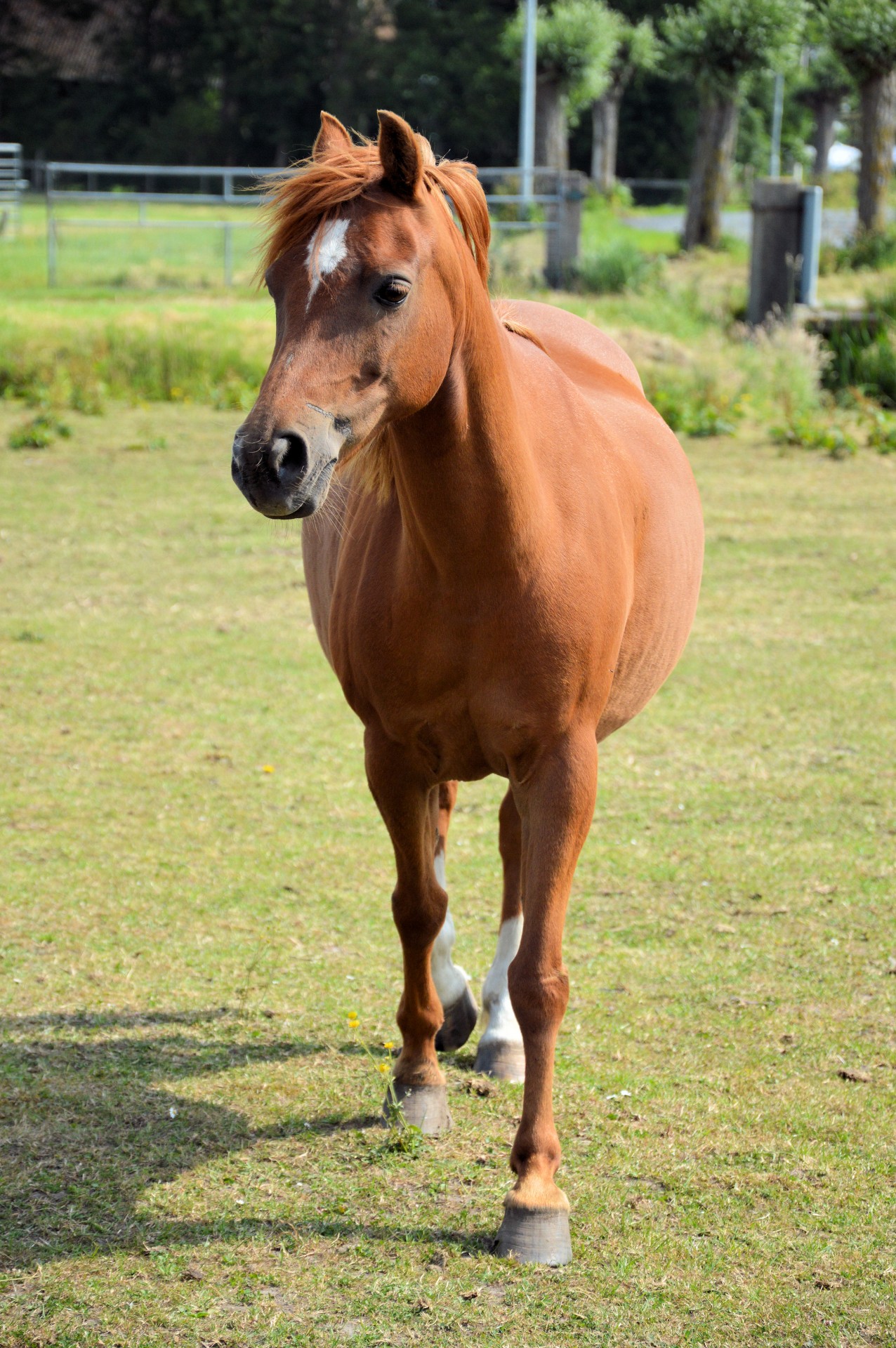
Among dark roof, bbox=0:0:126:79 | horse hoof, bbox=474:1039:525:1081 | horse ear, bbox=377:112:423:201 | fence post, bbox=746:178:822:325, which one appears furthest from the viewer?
dark roof, bbox=0:0:126:79

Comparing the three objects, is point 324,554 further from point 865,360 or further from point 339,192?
point 865,360

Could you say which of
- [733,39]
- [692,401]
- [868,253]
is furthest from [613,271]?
[733,39]

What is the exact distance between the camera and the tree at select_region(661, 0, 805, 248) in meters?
23.0

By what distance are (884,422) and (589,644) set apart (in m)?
10.8

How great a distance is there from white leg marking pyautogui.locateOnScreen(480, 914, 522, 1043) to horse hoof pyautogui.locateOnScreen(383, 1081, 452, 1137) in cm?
36

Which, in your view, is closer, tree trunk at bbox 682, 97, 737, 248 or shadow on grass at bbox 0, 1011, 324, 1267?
shadow on grass at bbox 0, 1011, 324, 1267

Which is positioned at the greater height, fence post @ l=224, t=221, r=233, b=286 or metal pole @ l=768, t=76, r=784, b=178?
metal pole @ l=768, t=76, r=784, b=178

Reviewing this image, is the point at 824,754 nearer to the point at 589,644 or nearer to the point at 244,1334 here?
the point at 589,644

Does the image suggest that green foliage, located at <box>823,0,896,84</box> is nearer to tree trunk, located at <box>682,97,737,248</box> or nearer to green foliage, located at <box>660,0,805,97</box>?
green foliage, located at <box>660,0,805,97</box>

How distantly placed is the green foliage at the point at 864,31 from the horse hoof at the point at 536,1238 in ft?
65.5

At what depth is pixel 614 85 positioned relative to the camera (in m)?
39.2

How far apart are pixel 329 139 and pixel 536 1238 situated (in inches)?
87.0

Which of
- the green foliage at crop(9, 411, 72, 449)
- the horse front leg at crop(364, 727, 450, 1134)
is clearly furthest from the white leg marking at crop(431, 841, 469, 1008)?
the green foliage at crop(9, 411, 72, 449)

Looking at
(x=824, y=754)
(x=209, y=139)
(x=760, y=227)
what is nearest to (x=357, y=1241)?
(x=824, y=754)
